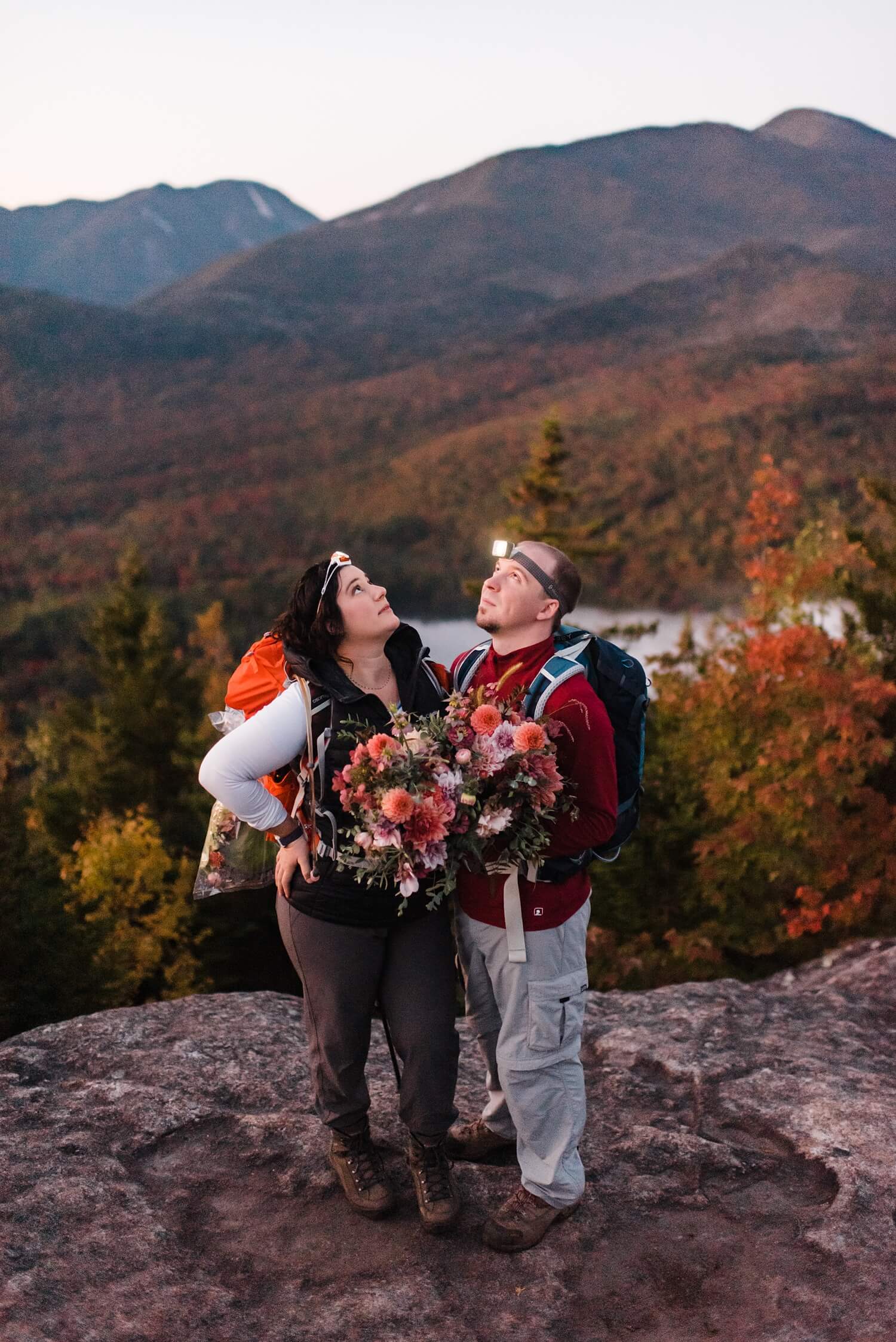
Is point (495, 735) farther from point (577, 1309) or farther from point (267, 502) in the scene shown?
point (267, 502)

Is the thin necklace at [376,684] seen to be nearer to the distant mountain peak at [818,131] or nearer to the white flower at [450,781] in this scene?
the white flower at [450,781]

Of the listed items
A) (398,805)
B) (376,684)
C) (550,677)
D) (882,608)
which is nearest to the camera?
(398,805)

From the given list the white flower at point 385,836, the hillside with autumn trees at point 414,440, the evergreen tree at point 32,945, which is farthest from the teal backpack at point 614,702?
the hillside with autumn trees at point 414,440

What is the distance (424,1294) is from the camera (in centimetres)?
330

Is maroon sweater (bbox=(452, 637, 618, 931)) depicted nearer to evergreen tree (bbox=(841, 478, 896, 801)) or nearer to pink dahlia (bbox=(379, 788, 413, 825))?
pink dahlia (bbox=(379, 788, 413, 825))

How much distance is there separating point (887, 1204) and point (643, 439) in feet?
301

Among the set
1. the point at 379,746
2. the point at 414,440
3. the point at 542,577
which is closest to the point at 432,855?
the point at 379,746

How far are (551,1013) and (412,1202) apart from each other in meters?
1.03

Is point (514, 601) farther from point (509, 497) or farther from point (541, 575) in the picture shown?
point (509, 497)

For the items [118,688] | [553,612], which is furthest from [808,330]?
[553,612]

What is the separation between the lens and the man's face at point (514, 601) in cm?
338

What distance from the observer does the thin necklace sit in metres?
3.46

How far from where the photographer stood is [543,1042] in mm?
3445

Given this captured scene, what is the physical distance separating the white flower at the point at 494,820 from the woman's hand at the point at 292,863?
26.5 inches
